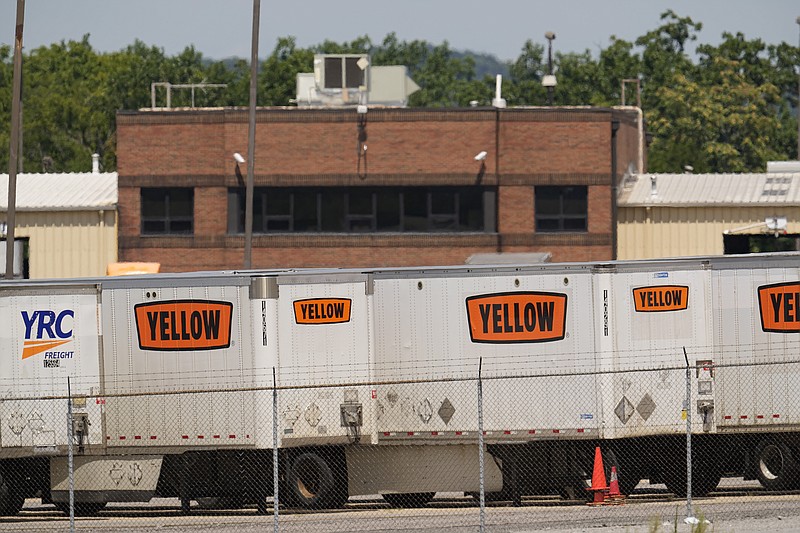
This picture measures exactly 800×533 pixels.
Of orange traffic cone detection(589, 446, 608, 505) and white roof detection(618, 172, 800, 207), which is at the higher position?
white roof detection(618, 172, 800, 207)

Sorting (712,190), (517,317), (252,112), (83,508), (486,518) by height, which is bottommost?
(83,508)

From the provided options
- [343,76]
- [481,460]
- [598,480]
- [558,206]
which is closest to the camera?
[481,460]

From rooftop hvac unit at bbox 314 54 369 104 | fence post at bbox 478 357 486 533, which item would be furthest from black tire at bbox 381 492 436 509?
rooftop hvac unit at bbox 314 54 369 104

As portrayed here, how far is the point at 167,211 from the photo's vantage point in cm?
4938

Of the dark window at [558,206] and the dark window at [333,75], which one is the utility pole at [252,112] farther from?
the dark window at [558,206]

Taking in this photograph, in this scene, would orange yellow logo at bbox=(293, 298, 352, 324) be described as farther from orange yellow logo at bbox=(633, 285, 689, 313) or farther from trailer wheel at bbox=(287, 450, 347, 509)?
orange yellow logo at bbox=(633, 285, 689, 313)

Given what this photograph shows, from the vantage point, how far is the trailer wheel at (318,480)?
2338cm

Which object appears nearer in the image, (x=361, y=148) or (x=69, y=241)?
(x=361, y=148)

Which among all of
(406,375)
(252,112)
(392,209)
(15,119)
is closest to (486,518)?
(406,375)

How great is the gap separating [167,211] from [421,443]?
27.9 metres

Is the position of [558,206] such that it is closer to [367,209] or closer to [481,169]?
[481,169]

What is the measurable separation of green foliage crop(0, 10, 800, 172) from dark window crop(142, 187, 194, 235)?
42200mm

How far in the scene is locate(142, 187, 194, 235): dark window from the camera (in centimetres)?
4925

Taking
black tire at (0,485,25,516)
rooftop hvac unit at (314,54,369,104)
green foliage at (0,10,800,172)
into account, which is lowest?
black tire at (0,485,25,516)
